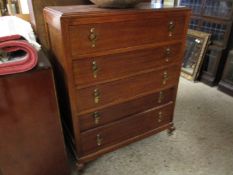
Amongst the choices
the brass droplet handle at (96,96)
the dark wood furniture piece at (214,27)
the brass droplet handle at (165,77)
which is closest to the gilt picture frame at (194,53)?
the dark wood furniture piece at (214,27)

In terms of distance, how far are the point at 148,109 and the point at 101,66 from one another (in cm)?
56

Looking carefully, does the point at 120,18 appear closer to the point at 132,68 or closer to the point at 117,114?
the point at 132,68

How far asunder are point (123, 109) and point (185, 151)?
63 cm

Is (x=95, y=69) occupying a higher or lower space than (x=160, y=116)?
higher

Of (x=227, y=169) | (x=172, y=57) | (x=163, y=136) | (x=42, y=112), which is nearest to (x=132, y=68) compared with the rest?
(x=172, y=57)

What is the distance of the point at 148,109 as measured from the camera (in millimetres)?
1468

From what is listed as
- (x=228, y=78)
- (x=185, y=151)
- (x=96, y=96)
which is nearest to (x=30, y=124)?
(x=96, y=96)

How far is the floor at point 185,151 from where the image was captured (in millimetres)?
1401

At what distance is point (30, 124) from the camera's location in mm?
1002

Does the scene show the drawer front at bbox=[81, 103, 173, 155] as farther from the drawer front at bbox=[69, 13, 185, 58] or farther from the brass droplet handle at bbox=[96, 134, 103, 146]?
the drawer front at bbox=[69, 13, 185, 58]

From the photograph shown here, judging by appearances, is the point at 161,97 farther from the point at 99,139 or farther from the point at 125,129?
the point at 99,139

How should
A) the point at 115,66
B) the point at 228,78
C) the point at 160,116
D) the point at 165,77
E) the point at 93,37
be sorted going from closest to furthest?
the point at 93,37
the point at 115,66
the point at 165,77
the point at 160,116
the point at 228,78

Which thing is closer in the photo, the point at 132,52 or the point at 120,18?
the point at 120,18

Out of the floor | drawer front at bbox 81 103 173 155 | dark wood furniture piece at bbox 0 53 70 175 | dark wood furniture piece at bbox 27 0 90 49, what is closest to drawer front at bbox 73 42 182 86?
dark wood furniture piece at bbox 0 53 70 175
